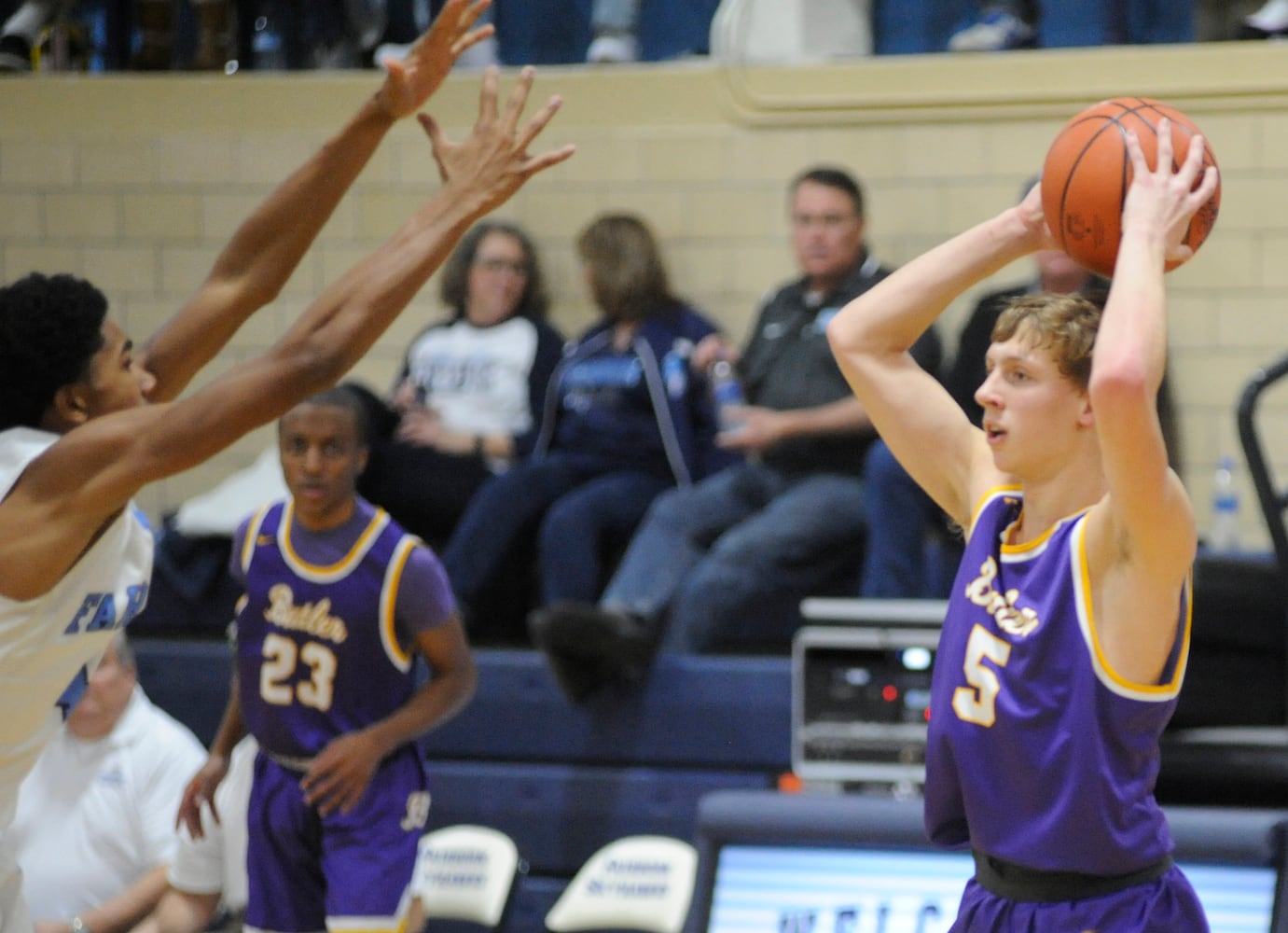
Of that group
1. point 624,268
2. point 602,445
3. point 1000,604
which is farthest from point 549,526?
point 1000,604

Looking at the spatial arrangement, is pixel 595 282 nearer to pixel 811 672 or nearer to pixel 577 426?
pixel 577 426

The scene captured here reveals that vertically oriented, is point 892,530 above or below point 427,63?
below

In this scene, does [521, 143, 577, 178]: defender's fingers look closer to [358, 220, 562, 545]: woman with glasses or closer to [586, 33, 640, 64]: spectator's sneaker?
[358, 220, 562, 545]: woman with glasses

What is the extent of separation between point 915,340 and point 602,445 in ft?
11.6

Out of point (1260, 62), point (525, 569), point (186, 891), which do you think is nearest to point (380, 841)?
point (186, 891)

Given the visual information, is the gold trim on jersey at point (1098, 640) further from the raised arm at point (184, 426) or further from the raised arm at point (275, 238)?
the raised arm at point (275, 238)

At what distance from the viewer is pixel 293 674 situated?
4461mm

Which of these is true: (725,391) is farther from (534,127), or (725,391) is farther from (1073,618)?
(1073,618)

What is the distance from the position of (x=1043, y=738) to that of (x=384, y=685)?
2.34 m

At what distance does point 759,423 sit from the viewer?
5.82 m

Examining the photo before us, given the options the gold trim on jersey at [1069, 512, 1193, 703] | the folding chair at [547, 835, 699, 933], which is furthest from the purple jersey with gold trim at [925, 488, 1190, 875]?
the folding chair at [547, 835, 699, 933]

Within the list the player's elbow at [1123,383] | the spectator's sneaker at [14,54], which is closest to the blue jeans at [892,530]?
the player's elbow at [1123,383]

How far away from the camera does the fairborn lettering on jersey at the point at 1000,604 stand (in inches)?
102

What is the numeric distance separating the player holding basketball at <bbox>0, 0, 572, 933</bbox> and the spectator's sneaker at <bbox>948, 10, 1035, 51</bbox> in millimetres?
3780
